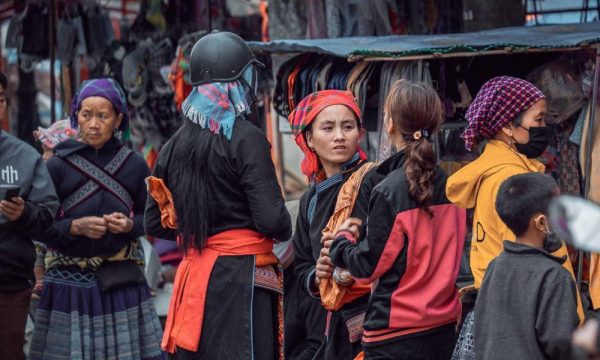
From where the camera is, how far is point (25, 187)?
5996 mm

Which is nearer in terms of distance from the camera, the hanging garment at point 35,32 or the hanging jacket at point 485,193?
the hanging jacket at point 485,193

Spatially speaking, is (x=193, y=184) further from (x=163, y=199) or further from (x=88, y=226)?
(x=88, y=226)

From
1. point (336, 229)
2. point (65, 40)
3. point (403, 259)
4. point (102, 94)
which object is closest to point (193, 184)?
point (336, 229)

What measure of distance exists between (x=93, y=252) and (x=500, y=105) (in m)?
2.64

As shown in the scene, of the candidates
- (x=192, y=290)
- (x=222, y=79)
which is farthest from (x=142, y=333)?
(x=222, y=79)

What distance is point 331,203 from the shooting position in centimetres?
502

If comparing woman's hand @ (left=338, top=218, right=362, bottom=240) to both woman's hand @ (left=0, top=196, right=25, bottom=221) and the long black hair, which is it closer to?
the long black hair

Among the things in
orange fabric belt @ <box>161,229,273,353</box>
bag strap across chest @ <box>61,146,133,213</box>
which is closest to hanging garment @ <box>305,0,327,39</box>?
bag strap across chest @ <box>61,146,133,213</box>

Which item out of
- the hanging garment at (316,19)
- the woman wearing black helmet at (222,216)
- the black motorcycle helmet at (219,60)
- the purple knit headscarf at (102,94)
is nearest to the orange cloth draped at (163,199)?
the woman wearing black helmet at (222,216)

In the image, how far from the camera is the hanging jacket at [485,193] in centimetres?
453

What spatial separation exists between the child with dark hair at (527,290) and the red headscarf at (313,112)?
1.38 metres

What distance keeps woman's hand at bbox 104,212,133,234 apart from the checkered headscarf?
226 centimetres

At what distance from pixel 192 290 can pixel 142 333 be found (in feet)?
4.61

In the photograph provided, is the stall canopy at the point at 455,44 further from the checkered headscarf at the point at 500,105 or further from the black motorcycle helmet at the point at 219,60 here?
the black motorcycle helmet at the point at 219,60
